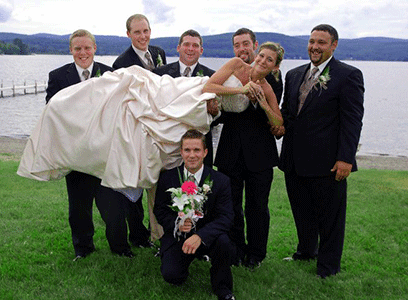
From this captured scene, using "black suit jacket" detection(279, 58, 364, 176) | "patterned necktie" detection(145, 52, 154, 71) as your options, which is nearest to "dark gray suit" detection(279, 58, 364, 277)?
"black suit jacket" detection(279, 58, 364, 176)

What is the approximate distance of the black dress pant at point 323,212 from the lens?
5566mm

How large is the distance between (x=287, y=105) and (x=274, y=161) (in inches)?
28.6

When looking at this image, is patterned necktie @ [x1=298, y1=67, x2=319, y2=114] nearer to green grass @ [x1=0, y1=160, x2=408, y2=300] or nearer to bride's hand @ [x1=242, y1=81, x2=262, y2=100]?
bride's hand @ [x1=242, y1=81, x2=262, y2=100]

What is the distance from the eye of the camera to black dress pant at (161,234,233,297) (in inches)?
196

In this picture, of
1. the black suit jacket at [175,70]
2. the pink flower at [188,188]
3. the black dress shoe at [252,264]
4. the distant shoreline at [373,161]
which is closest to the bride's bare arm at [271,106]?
the black suit jacket at [175,70]

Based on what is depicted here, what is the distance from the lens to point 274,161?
18.6 ft

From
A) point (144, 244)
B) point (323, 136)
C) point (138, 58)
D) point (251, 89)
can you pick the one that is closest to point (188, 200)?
point (251, 89)

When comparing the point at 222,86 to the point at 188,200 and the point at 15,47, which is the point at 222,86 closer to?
the point at 188,200

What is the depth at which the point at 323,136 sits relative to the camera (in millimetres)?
5418

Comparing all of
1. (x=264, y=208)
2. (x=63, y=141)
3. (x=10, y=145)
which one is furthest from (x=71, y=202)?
(x=10, y=145)

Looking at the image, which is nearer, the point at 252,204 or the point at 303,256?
the point at 252,204

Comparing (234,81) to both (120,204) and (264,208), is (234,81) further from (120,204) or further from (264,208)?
(120,204)

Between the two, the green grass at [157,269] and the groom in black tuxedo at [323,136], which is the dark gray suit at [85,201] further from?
the groom in black tuxedo at [323,136]

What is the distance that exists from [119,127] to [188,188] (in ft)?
3.16
